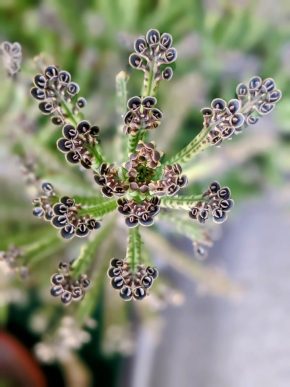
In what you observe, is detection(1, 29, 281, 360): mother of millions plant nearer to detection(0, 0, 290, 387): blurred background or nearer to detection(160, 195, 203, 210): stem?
detection(160, 195, 203, 210): stem

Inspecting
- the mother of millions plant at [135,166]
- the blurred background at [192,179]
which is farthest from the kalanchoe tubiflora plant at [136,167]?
the blurred background at [192,179]

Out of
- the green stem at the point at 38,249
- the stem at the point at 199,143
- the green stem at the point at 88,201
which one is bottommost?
the green stem at the point at 88,201

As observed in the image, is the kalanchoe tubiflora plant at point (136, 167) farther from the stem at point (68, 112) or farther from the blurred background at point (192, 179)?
the blurred background at point (192, 179)

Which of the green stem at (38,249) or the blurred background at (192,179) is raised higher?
the blurred background at (192,179)

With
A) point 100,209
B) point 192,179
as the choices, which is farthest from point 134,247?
point 192,179


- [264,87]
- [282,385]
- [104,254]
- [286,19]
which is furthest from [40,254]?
[286,19]

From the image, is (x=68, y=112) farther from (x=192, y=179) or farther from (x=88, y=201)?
(x=192, y=179)
